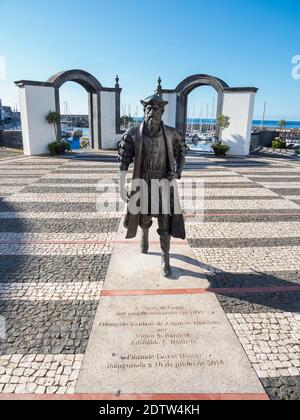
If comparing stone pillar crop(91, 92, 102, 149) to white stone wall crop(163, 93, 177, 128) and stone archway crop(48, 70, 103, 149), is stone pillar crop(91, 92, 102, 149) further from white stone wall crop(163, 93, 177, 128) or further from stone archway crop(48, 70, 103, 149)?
white stone wall crop(163, 93, 177, 128)

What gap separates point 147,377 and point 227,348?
36.2 inches

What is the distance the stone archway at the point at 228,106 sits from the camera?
802 inches

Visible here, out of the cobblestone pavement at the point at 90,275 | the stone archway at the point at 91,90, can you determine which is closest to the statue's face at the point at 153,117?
the cobblestone pavement at the point at 90,275

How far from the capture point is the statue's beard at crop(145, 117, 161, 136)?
159 inches

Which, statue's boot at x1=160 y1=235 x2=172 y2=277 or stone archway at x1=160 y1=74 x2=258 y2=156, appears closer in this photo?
statue's boot at x1=160 y1=235 x2=172 y2=277

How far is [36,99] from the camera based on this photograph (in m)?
18.6

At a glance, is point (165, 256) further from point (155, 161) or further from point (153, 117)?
point (153, 117)

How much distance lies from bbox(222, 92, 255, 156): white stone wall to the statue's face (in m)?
18.3

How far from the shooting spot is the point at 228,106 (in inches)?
819

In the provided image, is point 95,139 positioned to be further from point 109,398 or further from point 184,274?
point 109,398

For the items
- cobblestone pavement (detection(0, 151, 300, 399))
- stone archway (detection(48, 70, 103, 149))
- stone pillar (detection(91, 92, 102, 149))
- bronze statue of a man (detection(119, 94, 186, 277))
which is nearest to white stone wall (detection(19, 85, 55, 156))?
stone archway (detection(48, 70, 103, 149))

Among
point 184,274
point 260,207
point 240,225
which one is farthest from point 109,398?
point 260,207

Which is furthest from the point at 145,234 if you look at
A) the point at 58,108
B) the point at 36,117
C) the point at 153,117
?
the point at 58,108
